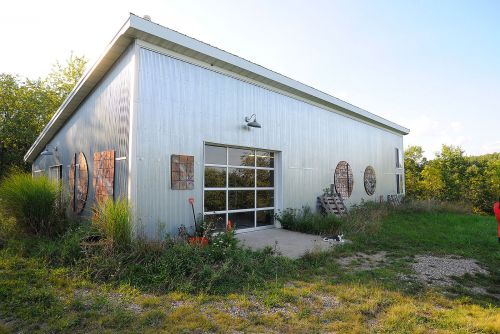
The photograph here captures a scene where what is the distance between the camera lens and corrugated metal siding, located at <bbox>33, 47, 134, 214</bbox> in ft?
24.6

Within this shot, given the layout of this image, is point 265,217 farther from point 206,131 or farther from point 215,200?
point 206,131

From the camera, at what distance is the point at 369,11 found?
946cm

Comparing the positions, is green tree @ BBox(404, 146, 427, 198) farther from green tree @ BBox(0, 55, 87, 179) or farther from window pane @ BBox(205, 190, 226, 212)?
green tree @ BBox(0, 55, 87, 179)

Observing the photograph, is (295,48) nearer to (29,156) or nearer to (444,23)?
(444,23)

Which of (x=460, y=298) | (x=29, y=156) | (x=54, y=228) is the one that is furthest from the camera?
(x=29, y=156)

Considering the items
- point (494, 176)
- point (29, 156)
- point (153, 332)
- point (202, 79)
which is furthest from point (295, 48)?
point (494, 176)

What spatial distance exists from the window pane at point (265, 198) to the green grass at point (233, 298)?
364 cm

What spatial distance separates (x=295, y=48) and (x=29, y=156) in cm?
1686

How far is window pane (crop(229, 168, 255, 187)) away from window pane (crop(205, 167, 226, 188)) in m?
0.28

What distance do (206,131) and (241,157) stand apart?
64.2 inches

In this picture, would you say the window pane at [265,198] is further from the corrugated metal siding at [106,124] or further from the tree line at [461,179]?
the tree line at [461,179]

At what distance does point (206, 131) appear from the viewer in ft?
27.1

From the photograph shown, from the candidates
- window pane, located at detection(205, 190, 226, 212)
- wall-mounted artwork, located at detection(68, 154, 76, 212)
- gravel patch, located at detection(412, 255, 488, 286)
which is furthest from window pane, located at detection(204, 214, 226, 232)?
wall-mounted artwork, located at detection(68, 154, 76, 212)

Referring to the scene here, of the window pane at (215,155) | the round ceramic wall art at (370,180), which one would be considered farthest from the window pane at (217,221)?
the round ceramic wall art at (370,180)
